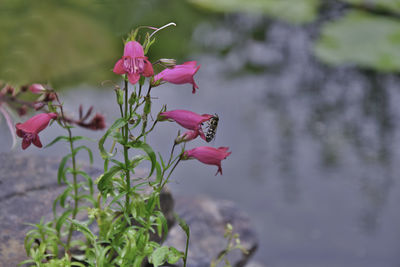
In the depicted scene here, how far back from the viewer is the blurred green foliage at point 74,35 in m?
2.96

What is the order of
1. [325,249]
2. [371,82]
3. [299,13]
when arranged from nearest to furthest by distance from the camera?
[325,249]
[371,82]
[299,13]

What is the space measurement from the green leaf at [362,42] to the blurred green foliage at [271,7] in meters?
0.21

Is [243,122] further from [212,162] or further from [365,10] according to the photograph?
[365,10]

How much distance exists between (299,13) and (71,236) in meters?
3.18

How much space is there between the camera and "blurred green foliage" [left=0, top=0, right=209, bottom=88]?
2.96 meters

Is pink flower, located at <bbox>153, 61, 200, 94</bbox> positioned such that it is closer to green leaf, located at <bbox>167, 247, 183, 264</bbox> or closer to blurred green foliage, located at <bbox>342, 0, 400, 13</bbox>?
green leaf, located at <bbox>167, 247, 183, 264</bbox>

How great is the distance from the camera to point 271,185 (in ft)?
7.75

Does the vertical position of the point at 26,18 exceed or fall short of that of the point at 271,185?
it exceeds it

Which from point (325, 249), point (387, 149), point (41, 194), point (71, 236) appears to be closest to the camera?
point (71, 236)

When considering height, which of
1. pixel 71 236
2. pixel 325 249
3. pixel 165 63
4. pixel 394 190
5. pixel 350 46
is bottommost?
pixel 325 249

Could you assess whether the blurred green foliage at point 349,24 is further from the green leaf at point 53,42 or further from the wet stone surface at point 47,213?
the wet stone surface at point 47,213

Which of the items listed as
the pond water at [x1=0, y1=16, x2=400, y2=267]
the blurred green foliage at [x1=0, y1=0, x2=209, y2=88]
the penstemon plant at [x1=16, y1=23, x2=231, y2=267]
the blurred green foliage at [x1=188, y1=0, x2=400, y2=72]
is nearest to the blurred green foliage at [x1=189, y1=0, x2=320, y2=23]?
the blurred green foliage at [x1=188, y1=0, x2=400, y2=72]

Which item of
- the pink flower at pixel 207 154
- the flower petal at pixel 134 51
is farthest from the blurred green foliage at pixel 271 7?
the flower petal at pixel 134 51

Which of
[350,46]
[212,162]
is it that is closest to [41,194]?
[212,162]
